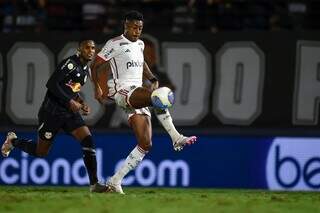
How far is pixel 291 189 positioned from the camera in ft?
45.8

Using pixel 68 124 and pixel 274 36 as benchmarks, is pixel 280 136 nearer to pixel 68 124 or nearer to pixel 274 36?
pixel 274 36

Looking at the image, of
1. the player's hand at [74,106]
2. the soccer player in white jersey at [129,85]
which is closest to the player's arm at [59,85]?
the player's hand at [74,106]

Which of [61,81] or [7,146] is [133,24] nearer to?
[61,81]

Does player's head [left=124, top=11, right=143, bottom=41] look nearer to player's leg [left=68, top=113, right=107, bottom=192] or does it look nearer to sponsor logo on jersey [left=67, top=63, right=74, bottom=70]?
sponsor logo on jersey [left=67, top=63, right=74, bottom=70]

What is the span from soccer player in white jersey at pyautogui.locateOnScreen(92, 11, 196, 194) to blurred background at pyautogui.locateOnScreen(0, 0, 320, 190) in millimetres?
3901

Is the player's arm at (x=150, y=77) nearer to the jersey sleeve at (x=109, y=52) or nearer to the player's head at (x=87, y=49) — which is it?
the jersey sleeve at (x=109, y=52)

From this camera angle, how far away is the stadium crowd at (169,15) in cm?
1486

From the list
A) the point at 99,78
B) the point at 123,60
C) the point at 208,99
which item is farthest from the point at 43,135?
the point at 208,99

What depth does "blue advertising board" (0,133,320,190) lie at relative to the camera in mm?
14086

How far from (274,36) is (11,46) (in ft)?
15.8

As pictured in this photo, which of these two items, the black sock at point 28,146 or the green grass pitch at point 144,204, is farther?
the black sock at point 28,146

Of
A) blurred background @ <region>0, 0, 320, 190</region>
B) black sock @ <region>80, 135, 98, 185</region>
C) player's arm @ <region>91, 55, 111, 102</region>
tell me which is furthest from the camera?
blurred background @ <region>0, 0, 320, 190</region>

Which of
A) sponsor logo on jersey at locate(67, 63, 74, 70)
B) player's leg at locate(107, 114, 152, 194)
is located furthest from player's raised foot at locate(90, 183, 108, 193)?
sponsor logo on jersey at locate(67, 63, 74, 70)

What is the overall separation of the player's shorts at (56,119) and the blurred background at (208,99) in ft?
11.7
